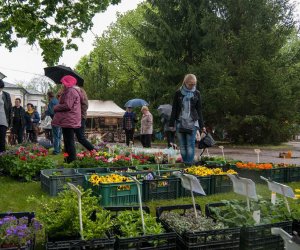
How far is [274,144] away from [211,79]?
5.38 meters

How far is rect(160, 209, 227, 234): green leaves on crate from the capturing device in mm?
3262

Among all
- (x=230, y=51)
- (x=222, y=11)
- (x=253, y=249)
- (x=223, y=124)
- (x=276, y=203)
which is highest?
(x=222, y=11)

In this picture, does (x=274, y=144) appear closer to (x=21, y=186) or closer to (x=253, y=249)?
(x=21, y=186)

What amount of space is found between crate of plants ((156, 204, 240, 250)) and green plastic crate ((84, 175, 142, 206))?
171cm

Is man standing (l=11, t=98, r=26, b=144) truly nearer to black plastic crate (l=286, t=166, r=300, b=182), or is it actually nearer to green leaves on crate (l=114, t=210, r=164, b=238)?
black plastic crate (l=286, t=166, r=300, b=182)

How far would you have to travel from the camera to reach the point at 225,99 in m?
20.4

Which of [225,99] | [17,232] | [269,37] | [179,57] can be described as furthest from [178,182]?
[179,57]

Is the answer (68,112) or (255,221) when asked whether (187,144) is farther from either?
(255,221)

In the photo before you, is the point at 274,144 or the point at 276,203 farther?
the point at 274,144

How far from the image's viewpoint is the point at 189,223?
3375 millimetres

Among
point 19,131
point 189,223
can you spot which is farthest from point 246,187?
point 19,131

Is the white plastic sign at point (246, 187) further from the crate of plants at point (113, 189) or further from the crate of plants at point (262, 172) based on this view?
the crate of plants at point (262, 172)

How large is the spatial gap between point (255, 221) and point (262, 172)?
4057mm

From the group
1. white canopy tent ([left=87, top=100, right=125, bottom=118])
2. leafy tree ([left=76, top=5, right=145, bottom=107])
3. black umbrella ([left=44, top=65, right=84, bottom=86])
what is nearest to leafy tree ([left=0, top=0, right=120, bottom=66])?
black umbrella ([left=44, top=65, right=84, bottom=86])
